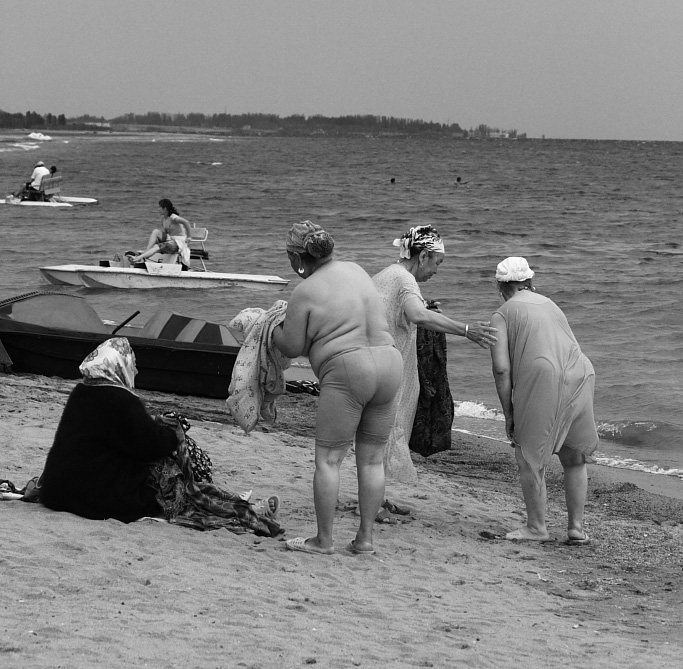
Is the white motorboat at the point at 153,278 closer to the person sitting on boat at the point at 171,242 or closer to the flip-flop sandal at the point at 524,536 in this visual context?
the person sitting on boat at the point at 171,242

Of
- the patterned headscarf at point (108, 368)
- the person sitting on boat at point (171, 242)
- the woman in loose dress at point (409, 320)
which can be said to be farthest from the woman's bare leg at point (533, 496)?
the person sitting on boat at point (171, 242)

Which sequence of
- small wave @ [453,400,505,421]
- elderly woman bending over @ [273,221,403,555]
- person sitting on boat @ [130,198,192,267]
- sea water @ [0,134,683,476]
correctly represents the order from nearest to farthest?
elderly woman bending over @ [273,221,403,555], small wave @ [453,400,505,421], sea water @ [0,134,683,476], person sitting on boat @ [130,198,192,267]

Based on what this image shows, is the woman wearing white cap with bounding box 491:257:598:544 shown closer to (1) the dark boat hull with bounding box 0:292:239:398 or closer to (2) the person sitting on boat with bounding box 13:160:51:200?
(1) the dark boat hull with bounding box 0:292:239:398

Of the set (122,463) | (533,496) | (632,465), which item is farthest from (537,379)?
(632,465)

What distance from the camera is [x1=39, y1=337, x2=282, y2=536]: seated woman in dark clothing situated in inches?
199

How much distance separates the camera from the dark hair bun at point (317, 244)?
193 inches

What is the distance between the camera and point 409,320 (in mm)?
5555

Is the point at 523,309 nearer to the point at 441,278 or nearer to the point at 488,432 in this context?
the point at 488,432

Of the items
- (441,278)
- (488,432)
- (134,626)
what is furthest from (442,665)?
(441,278)

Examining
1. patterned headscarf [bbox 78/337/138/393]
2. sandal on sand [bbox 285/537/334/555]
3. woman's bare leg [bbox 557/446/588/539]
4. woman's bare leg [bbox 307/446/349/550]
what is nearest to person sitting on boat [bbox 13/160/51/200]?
patterned headscarf [bbox 78/337/138/393]

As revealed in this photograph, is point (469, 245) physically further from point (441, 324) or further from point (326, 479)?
point (326, 479)

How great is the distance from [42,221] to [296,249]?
27603mm

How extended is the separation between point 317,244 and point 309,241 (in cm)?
4

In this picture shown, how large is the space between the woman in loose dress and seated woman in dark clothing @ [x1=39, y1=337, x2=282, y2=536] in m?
0.83
